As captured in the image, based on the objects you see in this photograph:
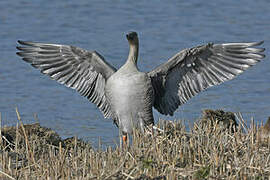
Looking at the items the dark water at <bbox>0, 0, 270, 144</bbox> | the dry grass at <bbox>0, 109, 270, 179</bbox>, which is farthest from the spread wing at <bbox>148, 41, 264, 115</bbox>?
the dark water at <bbox>0, 0, 270, 144</bbox>

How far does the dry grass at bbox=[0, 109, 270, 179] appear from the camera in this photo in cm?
714

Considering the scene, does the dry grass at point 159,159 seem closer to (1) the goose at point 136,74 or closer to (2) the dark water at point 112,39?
(1) the goose at point 136,74

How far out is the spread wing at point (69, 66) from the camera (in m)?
10.5

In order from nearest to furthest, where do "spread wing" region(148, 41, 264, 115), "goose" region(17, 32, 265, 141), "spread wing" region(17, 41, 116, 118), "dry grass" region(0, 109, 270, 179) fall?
1. "dry grass" region(0, 109, 270, 179)
2. "goose" region(17, 32, 265, 141)
3. "spread wing" region(148, 41, 264, 115)
4. "spread wing" region(17, 41, 116, 118)

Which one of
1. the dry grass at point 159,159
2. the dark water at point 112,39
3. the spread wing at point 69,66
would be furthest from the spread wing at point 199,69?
the dark water at point 112,39

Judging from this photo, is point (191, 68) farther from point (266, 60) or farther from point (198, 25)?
point (198, 25)

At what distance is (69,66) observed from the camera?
10711mm

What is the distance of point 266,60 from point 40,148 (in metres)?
7.99

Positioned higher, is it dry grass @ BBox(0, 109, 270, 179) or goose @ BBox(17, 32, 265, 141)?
goose @ BBox(17, 32, 265, 141)

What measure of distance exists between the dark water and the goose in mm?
1716

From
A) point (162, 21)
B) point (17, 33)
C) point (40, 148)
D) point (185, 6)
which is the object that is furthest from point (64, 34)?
point (40, 148)

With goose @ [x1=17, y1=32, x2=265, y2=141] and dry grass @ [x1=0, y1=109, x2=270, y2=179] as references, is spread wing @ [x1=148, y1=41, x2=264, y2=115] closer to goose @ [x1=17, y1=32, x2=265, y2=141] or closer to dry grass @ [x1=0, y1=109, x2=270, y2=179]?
goose @ [x1=17, y1=32, x2=265, y2=141]

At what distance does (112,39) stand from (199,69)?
21.7ft

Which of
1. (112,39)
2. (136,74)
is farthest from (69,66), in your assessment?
(112,39)
